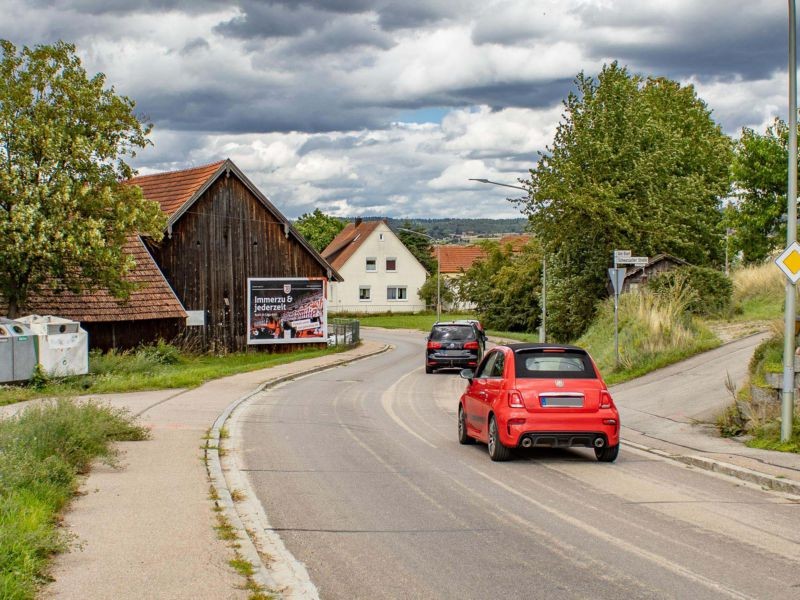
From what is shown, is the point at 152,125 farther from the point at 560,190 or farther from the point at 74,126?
the point at 560,190

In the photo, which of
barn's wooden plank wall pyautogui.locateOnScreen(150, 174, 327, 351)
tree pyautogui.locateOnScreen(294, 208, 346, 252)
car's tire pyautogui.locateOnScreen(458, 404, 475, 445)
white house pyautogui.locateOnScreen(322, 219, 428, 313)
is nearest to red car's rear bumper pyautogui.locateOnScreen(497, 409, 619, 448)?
car's tire pyautogui.locateOnScreen(458, 404, 475, 445)

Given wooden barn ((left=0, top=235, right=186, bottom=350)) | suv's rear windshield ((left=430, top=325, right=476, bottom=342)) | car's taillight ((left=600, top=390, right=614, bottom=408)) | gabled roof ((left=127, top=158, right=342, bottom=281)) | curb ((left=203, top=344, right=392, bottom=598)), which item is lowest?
curb ((left=203, top=344, right=392, bottom=598))

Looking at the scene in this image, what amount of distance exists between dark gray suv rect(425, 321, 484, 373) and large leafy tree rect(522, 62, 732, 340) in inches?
199

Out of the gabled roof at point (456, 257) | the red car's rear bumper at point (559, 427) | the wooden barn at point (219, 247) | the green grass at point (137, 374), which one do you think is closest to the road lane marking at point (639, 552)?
the red car's rear bumper at point (559, 427)

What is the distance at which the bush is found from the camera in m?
30.1

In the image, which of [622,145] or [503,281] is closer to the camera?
[622,145]

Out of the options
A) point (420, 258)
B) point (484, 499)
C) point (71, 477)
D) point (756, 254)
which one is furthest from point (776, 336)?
point (420, 258)

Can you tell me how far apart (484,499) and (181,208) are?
3344 cm

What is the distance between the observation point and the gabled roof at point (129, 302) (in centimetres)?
3356

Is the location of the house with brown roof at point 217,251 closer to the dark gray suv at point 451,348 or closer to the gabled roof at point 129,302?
the gabled roof at point 129,302

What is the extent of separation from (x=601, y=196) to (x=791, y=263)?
70.0 feet

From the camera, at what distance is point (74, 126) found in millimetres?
30297

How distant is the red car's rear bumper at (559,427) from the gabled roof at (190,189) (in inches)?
1205

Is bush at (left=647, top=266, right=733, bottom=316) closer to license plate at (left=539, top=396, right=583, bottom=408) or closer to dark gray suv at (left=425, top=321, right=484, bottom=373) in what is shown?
dark gray suv at (left=425, top=321, right=484, bottom=373)
